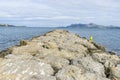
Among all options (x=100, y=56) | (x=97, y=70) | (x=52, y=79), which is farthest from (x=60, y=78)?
(x=100, y=56)

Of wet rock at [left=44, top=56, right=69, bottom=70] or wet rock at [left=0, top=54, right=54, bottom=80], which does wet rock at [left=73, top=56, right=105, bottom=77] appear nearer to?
wet rock at [left=44, top=56, right=69, bottom=70]

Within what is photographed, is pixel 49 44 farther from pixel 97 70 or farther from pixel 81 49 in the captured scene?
pixel 97 70

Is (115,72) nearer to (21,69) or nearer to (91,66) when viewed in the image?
(91,66)

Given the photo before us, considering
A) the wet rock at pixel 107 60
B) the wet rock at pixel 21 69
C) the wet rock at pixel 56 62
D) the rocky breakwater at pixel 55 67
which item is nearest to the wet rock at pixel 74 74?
the rocky breakwater at pixel 55 67

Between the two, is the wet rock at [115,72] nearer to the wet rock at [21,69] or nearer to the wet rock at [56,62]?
the wet rock at [56,62]

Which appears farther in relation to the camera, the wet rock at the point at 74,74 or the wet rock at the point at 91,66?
the wet rock at the point at 91,66

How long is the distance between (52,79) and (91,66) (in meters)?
3.04

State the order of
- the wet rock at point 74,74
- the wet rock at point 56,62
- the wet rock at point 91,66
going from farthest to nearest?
the wet rock at point 56,62
the wet rock at point 91,66
the wet rock at point 74,74

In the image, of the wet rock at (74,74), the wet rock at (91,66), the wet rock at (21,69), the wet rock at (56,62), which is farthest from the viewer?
the wet rock at (56,62)

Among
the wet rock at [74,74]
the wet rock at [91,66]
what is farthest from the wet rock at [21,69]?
the wet rock at [91,66]

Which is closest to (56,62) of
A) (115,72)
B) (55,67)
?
(55,67)

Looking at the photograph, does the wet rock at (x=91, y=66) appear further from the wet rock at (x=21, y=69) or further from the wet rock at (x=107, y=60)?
the wet rock at (x=21, y=69)

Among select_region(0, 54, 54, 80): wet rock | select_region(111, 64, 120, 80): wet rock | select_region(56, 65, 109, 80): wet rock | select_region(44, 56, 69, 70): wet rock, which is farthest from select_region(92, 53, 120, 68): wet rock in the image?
select_region(0, 54, 54, 80): wet rock

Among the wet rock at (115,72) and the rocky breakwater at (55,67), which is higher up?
the rocky breakwater at (55,67)
